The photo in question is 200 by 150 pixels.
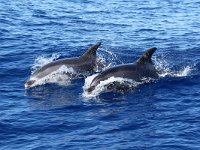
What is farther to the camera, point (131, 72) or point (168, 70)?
point (168, 70)

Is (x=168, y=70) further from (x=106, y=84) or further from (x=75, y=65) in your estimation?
(x=75, y=65)

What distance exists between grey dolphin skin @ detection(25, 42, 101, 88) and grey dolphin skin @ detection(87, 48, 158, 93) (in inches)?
99.8

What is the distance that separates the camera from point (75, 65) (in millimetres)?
24625

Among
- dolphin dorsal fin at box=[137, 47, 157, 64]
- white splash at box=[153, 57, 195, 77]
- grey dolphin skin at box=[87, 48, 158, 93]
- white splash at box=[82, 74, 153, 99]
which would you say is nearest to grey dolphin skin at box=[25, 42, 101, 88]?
white splash at box=[82, 74, 153, 99]

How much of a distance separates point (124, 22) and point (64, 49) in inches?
411

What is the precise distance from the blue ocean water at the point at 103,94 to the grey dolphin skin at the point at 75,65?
3.05ft

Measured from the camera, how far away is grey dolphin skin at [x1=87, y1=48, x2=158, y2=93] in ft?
72.2

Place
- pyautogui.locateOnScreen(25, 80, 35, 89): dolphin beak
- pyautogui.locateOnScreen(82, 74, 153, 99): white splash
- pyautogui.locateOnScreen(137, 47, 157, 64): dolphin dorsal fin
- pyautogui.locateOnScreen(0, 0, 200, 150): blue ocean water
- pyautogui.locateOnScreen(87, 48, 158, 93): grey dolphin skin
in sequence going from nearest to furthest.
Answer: pyautogui.locateOnScreen(0, 0, 200, 150): blue ocean water < pyautogui.locateOnScreen(82, 74, 153, 99): white splash < pyautogui.locateOnScreen(87, 48, 158, 93): grey dolphin skin < pyautogui.locateOnScreen(137, 47, 157, 64): dolphin dorsal fin < pyautogui.locateOnScreen(25, 80, 35, 89): dolphin beak

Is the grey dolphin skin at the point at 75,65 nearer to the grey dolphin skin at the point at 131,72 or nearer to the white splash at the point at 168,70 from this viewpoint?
the grey dolphin skin at the point at 131,72

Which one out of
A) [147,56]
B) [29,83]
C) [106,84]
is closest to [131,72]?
[147,56]

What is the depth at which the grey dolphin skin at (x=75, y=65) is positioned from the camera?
2394 centimetres

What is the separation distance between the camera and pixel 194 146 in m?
15.8

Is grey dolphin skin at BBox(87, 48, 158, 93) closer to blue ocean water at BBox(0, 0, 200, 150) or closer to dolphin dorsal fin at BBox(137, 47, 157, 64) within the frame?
dolphin dorsal fin at BBox(137, 47, 157, 64)

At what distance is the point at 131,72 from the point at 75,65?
3.47 meters
